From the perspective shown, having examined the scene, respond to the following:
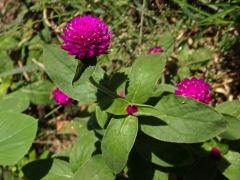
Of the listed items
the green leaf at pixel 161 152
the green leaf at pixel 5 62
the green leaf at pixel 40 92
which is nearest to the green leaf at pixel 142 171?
the green leaf at pixel 161 152

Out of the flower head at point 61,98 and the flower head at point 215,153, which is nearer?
the flower head at point 215,153

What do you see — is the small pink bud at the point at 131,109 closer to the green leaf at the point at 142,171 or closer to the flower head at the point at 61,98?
the green leaf at the point at 142,171

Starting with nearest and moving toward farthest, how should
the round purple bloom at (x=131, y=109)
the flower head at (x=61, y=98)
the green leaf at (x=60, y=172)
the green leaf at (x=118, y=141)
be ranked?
the green leaf at (x=118, y=141) < the round purple bloom at (x=131, y=109) < the green leaf at (x=60, y=172) < the flower head at (x=61, y=98)

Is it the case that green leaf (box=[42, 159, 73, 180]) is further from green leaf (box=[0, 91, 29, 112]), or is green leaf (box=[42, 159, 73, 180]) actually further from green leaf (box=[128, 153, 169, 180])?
green leaf (box=[0, 91, 29, 112])

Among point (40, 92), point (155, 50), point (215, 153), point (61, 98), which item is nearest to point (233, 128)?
point (215, 153)

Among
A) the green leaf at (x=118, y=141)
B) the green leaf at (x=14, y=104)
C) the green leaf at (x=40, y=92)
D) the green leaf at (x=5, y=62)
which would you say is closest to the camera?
the green leaf at (x=118, y=141)

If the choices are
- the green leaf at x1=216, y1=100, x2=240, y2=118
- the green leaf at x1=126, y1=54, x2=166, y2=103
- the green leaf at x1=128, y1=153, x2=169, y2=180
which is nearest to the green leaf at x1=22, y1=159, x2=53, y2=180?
the green leaf at x1=128, y1=153, x2=169, y2=180
